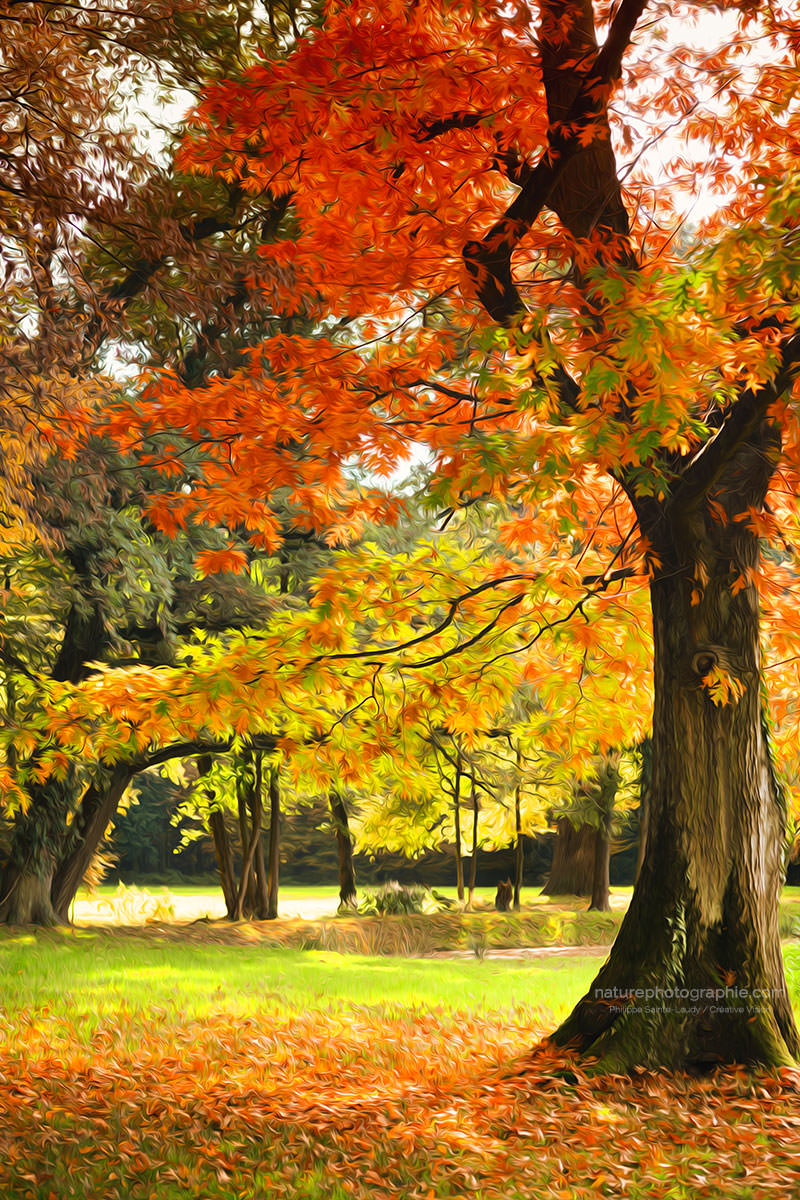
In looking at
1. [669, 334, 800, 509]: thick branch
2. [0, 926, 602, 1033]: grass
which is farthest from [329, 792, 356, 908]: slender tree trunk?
[669, 334, 800, 509]: thick branch

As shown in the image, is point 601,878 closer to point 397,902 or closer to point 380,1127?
point 397,902

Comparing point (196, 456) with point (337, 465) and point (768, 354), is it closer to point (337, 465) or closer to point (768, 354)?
point (337, 465)

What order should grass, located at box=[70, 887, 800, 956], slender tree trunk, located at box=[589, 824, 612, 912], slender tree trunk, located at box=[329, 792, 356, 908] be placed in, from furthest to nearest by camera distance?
slender tree trunk, located at box=[329, 792, 356, 908]
slender tree trunk, located at box=[589, 824, 612, 912]
grass, located at box=[70, 887, 800, 956]

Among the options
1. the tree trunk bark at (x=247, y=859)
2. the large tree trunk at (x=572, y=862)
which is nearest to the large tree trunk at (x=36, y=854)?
the tree trunk bark at (x=247, y=859)

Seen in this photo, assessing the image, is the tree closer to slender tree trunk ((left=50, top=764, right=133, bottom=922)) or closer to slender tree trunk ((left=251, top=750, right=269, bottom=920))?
slender tree trunk ((left=50, top=764, right=133, bottom=922))

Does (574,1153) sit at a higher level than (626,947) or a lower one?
lower

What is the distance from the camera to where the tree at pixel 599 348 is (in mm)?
6203

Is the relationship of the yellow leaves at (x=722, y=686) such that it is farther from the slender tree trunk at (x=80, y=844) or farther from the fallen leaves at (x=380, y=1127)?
the slender tree trunk at (x=80, y=844)

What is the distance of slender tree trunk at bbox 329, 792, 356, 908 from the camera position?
24312 millimetres

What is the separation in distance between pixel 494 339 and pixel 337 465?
2359 millimetres

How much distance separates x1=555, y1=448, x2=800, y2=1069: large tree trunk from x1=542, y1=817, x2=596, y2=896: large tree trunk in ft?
67.1

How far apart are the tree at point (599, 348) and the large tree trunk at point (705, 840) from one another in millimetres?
17

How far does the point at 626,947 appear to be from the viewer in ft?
23.4

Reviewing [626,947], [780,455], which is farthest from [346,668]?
[780,455]
